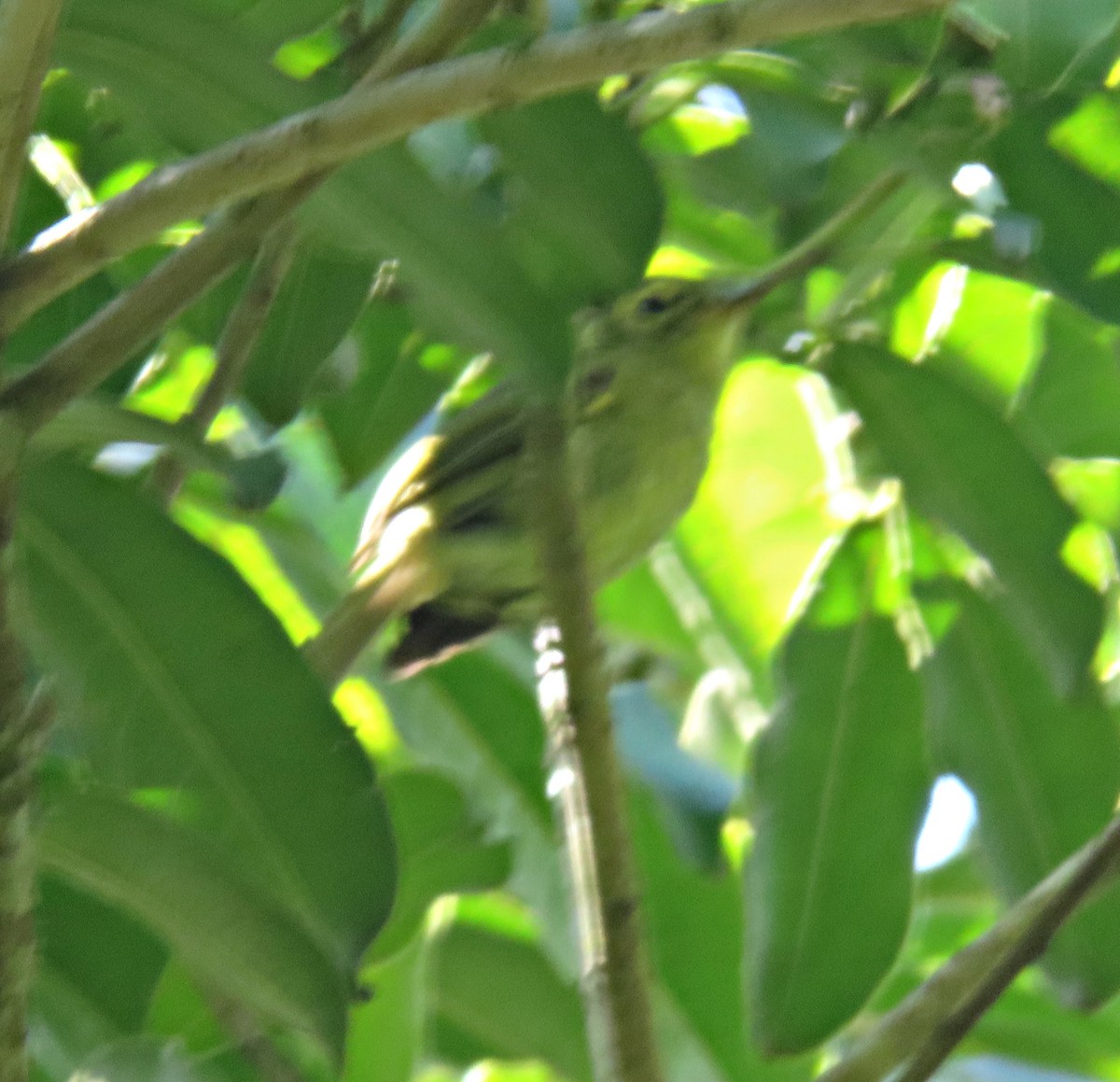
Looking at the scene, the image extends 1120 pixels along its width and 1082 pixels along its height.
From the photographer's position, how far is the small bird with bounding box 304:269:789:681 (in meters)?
2.44

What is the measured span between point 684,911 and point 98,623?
0.99 meters

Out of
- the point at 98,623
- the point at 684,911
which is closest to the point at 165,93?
the point at 98,623

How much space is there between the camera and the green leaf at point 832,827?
5.41 ft

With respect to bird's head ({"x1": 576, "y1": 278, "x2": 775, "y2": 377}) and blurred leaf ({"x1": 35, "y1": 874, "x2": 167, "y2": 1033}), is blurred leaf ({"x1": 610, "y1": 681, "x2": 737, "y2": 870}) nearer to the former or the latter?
blurred leaf ({"x1": 35, "y1": 874, "x2": 167, "y2": 1033})

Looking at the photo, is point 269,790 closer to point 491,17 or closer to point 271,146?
point 271,146

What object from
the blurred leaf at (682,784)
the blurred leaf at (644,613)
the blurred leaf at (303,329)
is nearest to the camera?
the blurred leaf at (303,329)

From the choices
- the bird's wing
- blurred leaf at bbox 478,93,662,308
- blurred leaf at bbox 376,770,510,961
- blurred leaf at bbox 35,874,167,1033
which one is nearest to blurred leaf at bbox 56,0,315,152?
blurred leaf at bbox 478,93,662,308

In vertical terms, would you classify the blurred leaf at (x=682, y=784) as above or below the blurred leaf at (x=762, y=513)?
above

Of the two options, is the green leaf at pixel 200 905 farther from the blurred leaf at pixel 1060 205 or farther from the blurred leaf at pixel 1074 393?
the blurred leaf at pixel 1074 393

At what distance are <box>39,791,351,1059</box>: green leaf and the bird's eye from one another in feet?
5.64

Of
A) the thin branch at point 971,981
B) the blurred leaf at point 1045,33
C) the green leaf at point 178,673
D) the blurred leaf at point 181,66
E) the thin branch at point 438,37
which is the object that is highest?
the blurred leaf at point 181,66

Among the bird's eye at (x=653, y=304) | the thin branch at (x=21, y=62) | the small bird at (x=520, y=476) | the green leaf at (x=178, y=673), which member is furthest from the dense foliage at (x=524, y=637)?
the bird's eye at (x=653, y=304)

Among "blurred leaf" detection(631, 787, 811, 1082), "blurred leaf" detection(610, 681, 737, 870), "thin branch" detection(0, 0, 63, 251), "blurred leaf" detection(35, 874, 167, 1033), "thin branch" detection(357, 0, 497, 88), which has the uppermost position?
"thin branch" detection(0, 0, 63, 251)

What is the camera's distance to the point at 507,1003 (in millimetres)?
2068
